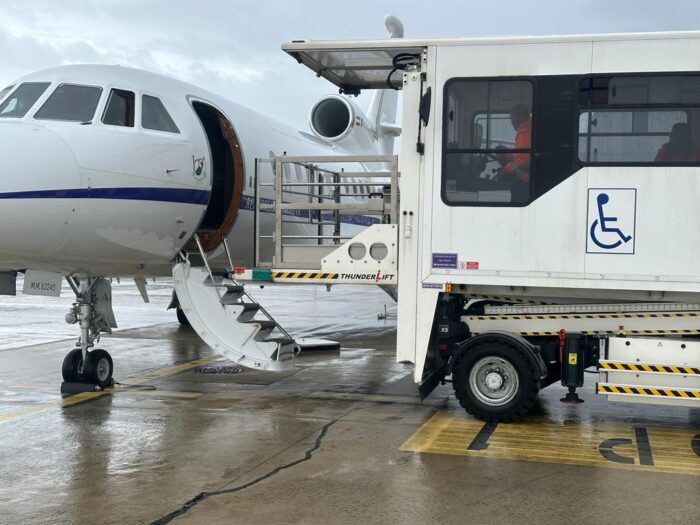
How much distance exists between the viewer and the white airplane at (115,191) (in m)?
8.69

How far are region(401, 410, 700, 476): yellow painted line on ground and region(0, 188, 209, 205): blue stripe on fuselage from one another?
3973 mm

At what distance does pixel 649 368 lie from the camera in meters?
8.25

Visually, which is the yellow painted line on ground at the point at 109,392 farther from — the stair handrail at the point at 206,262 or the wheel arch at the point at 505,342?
the wheel arch at the point at 505,342

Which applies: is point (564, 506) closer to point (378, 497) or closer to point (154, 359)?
point (378, 497)

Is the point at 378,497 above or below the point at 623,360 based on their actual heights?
below

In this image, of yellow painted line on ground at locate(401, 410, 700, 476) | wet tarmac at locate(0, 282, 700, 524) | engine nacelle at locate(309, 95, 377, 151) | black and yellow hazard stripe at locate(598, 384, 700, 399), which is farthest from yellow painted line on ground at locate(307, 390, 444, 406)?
engine nacelle at locate(309, 95, 377, 151)

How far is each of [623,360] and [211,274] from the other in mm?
5053

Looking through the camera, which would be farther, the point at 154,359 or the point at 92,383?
the point at 154,359

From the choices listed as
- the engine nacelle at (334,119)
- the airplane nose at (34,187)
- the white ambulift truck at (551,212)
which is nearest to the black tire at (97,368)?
the airplane nose at (34,187)

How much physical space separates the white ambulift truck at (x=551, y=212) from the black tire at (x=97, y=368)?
4.10 m

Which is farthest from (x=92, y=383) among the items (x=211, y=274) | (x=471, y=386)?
(x=471, y=386)

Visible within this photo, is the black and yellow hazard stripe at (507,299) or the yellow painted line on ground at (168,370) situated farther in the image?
the yellow painted line on ground at (168,370)

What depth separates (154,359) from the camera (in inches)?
539

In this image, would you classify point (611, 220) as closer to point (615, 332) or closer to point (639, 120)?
point (639, 120)
